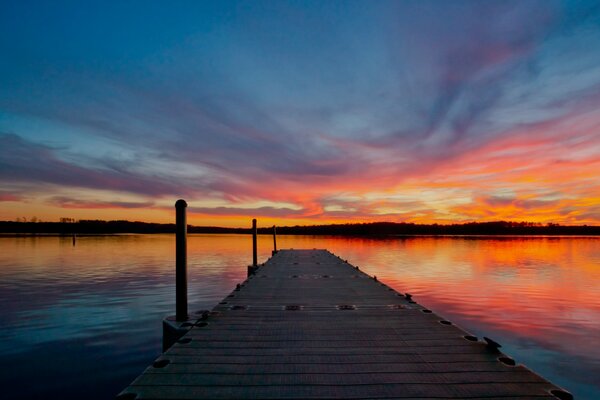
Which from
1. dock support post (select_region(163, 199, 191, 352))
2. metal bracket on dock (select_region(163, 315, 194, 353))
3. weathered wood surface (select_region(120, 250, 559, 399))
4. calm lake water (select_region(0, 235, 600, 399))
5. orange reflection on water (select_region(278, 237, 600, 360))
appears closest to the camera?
weathered wood surface (select_region(120, 250, 559, 399))

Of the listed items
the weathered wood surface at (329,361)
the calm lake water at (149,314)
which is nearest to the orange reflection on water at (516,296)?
the calm lake water at (149,314)

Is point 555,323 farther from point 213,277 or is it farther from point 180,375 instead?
point 213,277

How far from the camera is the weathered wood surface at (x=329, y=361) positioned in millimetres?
3666

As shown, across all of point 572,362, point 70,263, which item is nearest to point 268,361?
point 572,362

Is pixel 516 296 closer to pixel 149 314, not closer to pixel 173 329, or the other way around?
pixel 149 314

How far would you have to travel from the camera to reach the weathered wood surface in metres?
3.67

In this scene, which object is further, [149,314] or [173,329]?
[149,314]

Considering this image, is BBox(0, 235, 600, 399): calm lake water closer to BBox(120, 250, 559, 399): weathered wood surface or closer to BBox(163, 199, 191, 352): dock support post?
BBox(163, 199, 191, 352): dock support post

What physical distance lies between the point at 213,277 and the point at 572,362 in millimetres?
18327

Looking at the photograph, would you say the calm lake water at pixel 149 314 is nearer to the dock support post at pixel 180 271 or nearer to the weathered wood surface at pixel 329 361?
the dock support post at pixel 180 271

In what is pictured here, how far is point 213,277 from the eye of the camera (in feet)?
75.5

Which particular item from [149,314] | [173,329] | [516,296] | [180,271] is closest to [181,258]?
[180,271]

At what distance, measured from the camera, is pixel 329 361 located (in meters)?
4.49

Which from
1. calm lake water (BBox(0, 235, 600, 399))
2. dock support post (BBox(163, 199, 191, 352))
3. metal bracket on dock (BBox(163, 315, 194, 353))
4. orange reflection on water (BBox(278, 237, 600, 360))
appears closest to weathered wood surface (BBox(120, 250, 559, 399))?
metal bracket on dock (BBox(163, 315, 194, 353))
